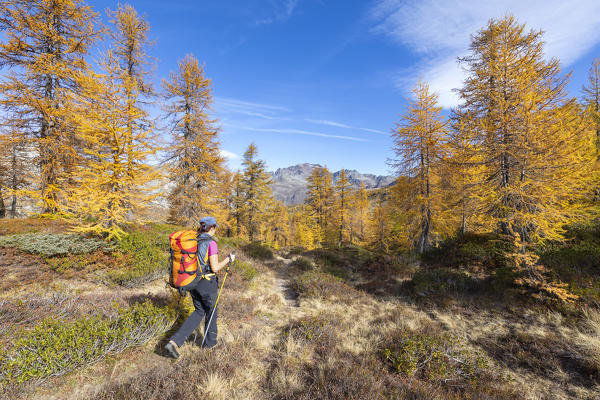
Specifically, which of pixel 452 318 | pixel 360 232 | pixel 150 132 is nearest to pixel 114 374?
pixel 452 318

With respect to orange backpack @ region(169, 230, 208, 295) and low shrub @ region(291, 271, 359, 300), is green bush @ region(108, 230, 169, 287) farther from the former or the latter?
low shrub @ region(291, 271, 359, 300)

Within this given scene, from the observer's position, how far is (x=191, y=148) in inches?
637

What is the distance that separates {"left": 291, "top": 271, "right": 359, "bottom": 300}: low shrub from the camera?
324 inches

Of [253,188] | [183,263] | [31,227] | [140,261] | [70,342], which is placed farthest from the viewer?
[253,188]

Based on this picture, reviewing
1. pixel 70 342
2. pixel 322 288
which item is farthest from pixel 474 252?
pixel 70 342

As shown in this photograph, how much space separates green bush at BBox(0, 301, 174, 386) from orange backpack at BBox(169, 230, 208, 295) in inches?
44.4

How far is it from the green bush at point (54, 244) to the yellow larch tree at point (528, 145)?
15165 mm

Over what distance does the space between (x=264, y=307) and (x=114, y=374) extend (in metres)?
4.05

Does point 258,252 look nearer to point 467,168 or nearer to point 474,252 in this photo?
point 474,252

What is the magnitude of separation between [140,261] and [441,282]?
11.8 metres

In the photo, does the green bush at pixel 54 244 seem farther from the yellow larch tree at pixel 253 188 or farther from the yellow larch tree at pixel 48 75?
the yellow larch tree at pixel 253 188

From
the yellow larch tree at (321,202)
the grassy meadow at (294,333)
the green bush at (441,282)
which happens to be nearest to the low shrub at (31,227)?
the grassy meadow at (294,333)

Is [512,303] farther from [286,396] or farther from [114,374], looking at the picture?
[114,374]

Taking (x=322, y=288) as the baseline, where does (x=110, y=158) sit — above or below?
above
